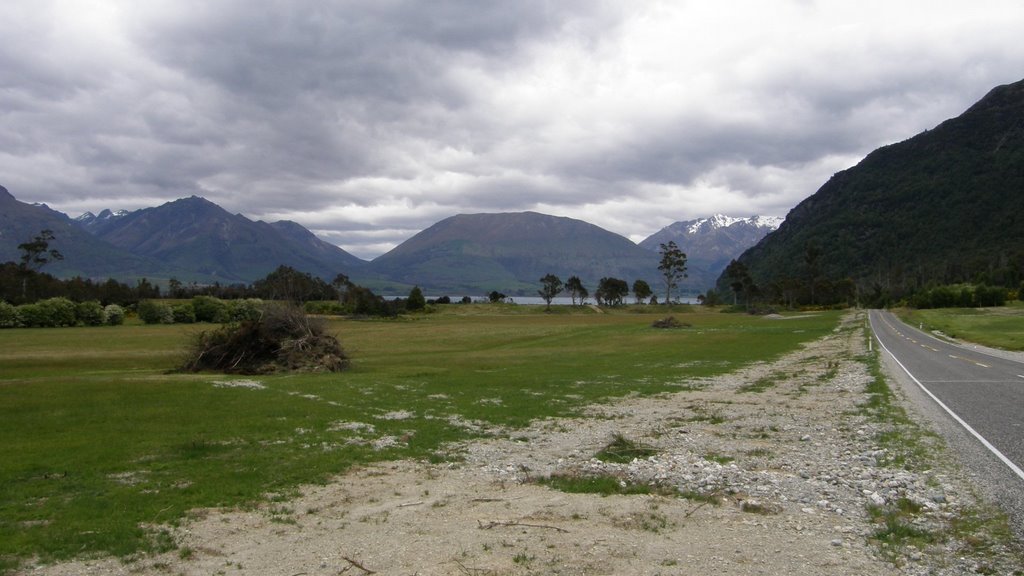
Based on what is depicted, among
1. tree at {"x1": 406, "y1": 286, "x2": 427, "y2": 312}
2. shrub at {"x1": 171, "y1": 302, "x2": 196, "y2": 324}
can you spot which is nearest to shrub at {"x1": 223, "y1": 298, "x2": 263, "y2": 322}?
shrub at {"x1": 171, "y1": 302, "x2": 196, "y2": 324}

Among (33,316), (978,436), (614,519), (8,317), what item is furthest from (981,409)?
(33,316)

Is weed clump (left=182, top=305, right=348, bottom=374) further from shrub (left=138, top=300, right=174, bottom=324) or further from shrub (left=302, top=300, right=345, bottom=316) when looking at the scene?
shrub (left=302, top=300, right=345, bottom=316)

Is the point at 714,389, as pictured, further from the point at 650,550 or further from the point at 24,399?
the point at 24,399

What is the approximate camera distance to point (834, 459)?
14.1m

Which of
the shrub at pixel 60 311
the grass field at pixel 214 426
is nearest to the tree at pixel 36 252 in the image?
the shrub at pixel 60 311

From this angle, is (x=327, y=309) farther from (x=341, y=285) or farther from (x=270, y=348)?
(x=270, y=348)

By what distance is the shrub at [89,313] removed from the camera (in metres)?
96.9

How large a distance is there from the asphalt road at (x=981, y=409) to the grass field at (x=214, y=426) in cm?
1044

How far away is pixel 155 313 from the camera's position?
4151 inches

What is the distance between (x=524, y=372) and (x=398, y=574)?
28.6m

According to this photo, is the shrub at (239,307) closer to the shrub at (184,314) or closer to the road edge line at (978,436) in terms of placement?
the shrub at (184,314)

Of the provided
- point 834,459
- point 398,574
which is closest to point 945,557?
point 834,459

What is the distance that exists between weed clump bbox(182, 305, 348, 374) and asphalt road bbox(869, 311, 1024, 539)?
30.6 metres

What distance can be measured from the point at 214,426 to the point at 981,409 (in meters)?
23.9
